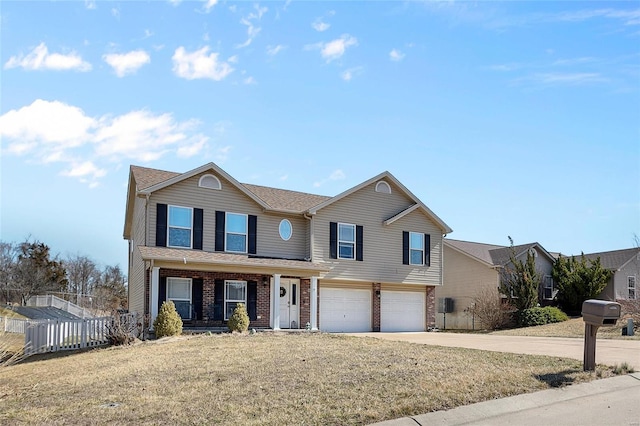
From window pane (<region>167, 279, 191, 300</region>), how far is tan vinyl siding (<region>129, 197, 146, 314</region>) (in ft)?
3.33

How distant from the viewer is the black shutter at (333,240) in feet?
90.3

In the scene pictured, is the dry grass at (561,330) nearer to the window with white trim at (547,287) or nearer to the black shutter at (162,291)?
the window with white trim at (547,287)

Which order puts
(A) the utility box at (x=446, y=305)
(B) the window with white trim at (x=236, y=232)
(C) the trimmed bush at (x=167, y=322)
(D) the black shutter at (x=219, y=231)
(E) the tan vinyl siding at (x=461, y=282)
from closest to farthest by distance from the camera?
(C) the trimmed bush at (x=167, y=322) < (D) the black shutter at (x=219, y=231) < (B) the window with white trim at (x=236, y=232) < (E) the tan vinyl siding at (x=461, y=282) < (A) the utility box at (x=446, y=305)

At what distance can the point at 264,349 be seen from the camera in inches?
605

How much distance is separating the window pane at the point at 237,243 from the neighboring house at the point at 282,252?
41mm

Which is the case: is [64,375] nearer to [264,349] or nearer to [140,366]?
[140,366]

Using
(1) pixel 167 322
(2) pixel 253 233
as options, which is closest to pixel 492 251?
(2) pixel 253 233

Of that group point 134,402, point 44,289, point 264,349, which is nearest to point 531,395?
point 134,402

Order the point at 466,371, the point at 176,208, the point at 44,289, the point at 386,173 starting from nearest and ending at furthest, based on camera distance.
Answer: the point at 466,371, the point at 176,208, the point at 386,173, the point at 44,289

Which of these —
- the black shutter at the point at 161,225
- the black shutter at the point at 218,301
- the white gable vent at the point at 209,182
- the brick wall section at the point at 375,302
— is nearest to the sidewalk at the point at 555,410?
the black shutter at the point at 218,301

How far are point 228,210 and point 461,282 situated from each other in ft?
64.9

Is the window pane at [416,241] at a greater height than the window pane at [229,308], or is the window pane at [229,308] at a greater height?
the window pane at [416,241]

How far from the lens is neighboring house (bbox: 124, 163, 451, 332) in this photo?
23.8 m

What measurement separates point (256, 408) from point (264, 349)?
21.9 feet
